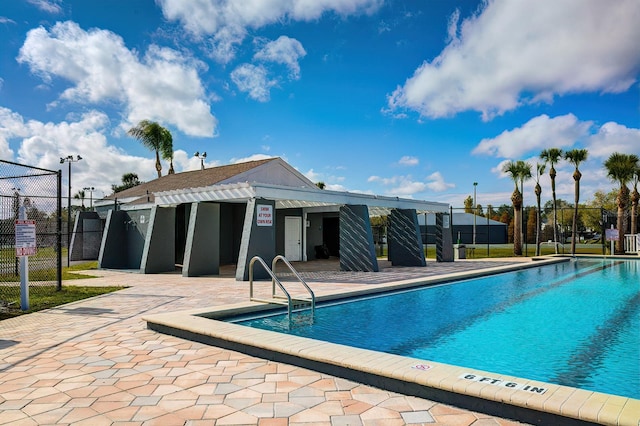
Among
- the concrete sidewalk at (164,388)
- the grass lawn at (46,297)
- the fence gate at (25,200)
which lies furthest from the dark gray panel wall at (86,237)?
the concrete sidewalk at (164,388)

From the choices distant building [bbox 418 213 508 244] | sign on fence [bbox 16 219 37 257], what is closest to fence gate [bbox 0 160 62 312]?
sign on fence [bbox 16 219 37 257]

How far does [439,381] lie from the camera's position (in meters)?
3.50

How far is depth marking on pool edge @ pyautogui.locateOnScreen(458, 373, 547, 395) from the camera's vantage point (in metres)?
3.28

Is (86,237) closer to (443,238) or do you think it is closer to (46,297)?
(46,297)

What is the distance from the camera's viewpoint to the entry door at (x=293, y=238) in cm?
2142

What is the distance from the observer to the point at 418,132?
21125 mm

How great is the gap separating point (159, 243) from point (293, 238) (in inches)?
290

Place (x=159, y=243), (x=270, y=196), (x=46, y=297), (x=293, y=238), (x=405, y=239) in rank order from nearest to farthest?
(x=46, y=297), (x=270, y=196), (x=159, y=243), (x=405, y=239), (x=293, y=238)

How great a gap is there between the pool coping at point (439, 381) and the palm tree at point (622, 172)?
2925 cm

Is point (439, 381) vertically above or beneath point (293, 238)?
beneath

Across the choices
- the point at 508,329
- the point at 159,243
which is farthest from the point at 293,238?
the point at 508,329

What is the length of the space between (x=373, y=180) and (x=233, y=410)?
29.3 meters

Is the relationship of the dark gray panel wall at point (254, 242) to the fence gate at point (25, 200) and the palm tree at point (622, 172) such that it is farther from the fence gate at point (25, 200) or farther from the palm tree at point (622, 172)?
the palm tree at point (622, 172)

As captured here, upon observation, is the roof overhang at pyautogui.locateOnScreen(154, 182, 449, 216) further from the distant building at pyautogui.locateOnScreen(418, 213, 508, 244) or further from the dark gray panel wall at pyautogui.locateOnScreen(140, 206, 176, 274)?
the distant building at pyautogui.locateOnScreen(418, 213, 508, 244)
